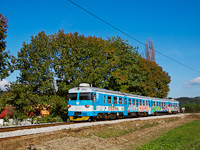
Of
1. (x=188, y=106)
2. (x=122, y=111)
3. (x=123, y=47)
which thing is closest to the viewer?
(x=122, y=111)

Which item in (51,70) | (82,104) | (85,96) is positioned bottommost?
(82,104)

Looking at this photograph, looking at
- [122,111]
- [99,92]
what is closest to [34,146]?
[99,92]

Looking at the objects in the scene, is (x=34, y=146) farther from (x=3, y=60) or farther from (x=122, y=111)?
(x=122, y=111)

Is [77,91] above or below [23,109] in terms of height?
above

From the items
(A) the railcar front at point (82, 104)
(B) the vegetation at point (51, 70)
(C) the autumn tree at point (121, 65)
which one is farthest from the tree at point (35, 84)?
(C) the autumn tree at point (121, 65)

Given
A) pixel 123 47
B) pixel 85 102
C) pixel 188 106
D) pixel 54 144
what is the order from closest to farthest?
pixel 54 144 → pixel 85 102 → pixel 123 47 → pixel 188 106

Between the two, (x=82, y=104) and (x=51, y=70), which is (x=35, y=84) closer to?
(x=51, y=70)

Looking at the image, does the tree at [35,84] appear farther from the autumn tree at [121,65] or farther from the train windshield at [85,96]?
the autumn tree at [121,65]

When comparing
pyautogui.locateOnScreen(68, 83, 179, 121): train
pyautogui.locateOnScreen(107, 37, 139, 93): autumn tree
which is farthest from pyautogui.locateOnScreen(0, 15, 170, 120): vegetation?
pyautogui.locateOnScreen(107, 37, 139, 93): autumn tree

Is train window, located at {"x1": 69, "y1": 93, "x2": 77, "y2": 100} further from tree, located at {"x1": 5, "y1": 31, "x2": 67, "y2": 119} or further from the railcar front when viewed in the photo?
tree, located at {"x1": 5, "y1": 31, "x2": 67, "y2": 119}

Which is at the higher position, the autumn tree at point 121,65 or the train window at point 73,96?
the autumn tree at point 121,65

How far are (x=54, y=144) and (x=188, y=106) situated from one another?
195 ft

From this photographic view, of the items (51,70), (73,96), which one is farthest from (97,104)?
(51,70)

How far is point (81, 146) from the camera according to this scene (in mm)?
8977
